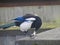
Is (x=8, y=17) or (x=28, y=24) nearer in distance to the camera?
(x=28, y=24)

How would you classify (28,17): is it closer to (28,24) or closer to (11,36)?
(28,24)

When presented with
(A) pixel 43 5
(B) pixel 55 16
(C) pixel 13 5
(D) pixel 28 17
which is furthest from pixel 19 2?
(D) pixel 28 17

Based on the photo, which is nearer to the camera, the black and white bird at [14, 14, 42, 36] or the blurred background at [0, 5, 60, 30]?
the black and white bird at [14, 14, 42, 36]

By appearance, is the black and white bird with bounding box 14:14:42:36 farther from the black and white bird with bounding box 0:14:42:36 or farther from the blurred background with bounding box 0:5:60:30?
the blurred background with bounding box 0:5:60:30

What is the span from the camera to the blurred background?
319 cm

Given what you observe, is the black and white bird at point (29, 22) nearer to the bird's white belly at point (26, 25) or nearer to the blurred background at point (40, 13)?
the bird's white belly at point (26, 25)

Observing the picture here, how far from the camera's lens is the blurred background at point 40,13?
3188 mm

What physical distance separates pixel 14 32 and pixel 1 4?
18.4 inches

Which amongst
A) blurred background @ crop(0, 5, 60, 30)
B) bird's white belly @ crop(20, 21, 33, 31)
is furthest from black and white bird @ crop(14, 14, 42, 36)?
blurred background @ crop(0, 5, 60, 30)

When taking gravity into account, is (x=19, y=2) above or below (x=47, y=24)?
above

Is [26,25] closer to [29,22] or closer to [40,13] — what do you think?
[29,22]

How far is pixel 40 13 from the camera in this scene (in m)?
3.23

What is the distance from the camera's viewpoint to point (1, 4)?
339cm

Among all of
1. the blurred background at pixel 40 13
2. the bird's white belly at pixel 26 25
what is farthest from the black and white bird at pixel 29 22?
the blurred background at pixel 40 13
